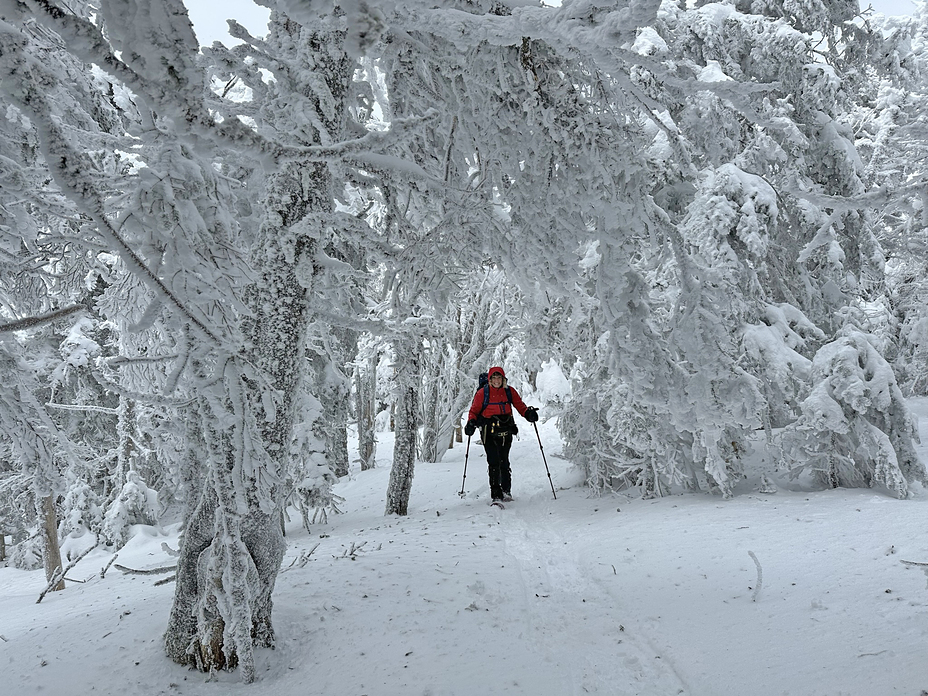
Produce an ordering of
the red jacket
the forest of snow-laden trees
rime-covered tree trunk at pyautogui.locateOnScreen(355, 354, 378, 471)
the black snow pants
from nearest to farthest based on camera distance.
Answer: the forest of snow-laden trees → the black snow pants → the red jacket → rime-covered tree trunk at pyautogui.locateOnScreen(355, 354, 378, 471)

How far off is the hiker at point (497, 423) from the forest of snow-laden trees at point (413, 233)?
903 millimetres

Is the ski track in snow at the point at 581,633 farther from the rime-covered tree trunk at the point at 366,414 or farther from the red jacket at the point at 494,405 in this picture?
the rime-covered tree trunk at the point at 366,414

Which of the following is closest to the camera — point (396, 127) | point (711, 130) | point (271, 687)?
point (396, 127)

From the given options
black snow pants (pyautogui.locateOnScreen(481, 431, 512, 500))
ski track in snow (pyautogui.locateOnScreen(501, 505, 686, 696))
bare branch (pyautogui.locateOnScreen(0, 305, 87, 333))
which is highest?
bare branch (pyautogui.locateOnScreen(0, 305, 87, 333))

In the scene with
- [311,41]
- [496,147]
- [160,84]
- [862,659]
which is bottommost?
[862,659]

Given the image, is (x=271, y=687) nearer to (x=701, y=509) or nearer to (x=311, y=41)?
(x=311, y=41)

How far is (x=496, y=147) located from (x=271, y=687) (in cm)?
386

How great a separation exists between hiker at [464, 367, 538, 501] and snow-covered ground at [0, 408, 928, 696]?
2.43 metres

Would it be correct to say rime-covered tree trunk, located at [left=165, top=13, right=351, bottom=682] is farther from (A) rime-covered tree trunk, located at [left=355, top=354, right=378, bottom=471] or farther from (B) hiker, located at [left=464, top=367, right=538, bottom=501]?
(A) rime-covered tree trunk, located at [left=355, top=354, right=378, bottom=471]

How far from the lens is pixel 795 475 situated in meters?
6.91

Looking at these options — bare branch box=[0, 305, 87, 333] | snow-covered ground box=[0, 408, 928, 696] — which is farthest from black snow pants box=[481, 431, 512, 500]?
bare branch box=[0, 305, 87, 333]

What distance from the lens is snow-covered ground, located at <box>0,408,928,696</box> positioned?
3.03 metres

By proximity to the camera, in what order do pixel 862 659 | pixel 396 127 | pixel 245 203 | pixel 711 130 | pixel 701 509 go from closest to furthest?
pixel 396 127
pixel 862 659
pixel 245 203
pixel 701 509
pixel 711 130

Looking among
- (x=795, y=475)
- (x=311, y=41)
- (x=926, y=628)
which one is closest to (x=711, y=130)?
(x=795, y=475)
